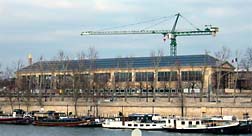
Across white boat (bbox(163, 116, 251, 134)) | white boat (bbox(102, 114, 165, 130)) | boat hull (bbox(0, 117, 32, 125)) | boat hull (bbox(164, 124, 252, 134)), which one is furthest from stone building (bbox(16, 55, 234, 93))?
boat hull (bbox(164, 124, 252, 134))

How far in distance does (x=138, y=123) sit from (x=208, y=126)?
369 inches

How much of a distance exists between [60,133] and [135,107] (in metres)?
20.3

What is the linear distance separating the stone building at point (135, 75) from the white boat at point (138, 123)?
20.2 metres

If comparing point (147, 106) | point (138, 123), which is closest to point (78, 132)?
point (138, 123)

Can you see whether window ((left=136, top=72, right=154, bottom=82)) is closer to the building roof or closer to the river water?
the building roof

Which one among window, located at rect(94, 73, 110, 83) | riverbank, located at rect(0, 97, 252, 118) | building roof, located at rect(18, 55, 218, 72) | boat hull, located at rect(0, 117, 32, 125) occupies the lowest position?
boat hull, located at rect(0, 117, 32, 125)

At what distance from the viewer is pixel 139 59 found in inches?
4532

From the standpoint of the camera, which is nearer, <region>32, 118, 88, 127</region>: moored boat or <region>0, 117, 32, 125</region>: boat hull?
<region>32, 118, 88, 127</region>: moored boat

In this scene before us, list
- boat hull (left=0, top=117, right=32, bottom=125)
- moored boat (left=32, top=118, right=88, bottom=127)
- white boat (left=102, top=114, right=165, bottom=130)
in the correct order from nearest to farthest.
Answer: white boat (left=102, top=114, right=165, bottom=130) → moored boat (left=32, top=118, right=88, bottom=127) → boat hull (left=0, top=117, right=32, bottom=125)

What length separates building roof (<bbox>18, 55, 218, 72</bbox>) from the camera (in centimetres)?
10350

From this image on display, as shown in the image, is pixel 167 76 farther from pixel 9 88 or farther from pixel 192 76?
pixel 9 88

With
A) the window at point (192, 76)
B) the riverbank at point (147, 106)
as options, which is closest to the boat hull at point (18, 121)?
the riverbank at point (147, 106)

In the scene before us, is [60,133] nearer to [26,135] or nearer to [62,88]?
[26,135]

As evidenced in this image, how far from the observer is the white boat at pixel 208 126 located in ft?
207
